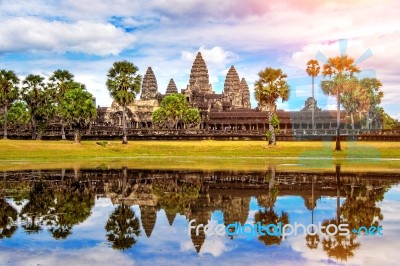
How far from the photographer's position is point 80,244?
15.6m

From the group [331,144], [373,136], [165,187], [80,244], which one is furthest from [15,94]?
[80,244]

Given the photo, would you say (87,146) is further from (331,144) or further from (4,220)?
(4,220)

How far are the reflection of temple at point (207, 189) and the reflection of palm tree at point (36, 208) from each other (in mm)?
1992

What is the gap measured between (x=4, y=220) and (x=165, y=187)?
1144cm

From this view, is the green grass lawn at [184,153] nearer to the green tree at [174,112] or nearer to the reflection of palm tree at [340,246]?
the reflection of palm tree at [340,246]

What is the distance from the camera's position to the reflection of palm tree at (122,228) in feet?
52.1

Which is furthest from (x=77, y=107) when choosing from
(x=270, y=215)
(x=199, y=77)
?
(x=199, y=77)

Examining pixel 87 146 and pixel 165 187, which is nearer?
pixel 165 187

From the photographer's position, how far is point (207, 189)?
28078 millimetres

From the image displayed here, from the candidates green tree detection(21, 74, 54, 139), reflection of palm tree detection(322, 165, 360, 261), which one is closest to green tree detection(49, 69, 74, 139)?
green tree detection(21, 74, 54, 139)

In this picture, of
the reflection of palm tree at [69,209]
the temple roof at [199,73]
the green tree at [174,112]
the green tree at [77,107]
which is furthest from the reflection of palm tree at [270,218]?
the temple roof at [199,73]

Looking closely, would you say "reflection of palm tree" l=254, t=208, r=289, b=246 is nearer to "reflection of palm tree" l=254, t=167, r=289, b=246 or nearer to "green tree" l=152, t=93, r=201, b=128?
"reflection of palm tree" l=254, t=167, r=289, b=246

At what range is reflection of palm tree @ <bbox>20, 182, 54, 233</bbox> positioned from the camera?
18.4 metres

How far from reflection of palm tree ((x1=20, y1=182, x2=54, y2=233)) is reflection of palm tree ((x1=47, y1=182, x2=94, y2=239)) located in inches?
12.9
